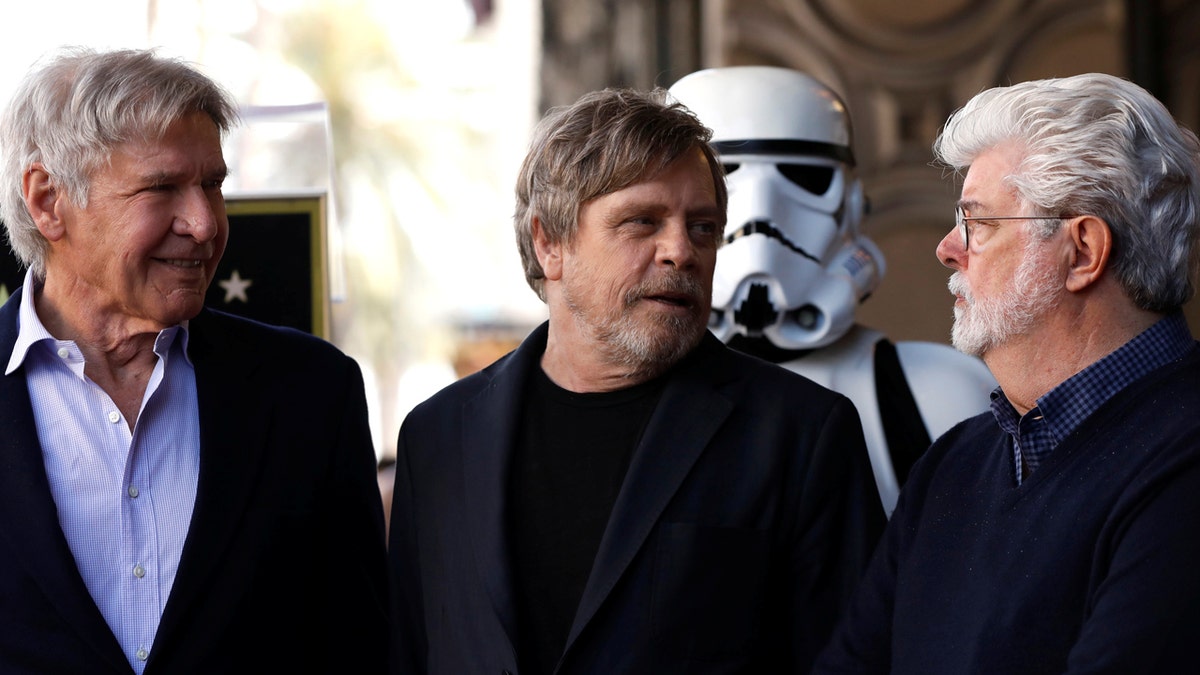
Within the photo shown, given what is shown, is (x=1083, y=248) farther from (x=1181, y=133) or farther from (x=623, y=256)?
(x=623, y=256)

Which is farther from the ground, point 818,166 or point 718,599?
point 818,166

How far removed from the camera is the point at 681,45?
5.80m

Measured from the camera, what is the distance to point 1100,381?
5.71ft

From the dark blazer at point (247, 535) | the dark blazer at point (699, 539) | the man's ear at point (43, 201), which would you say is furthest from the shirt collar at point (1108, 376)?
the man's ear at point (43, 201)

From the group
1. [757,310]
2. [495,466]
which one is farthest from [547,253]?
[757,310]

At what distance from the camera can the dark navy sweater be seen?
1534mm

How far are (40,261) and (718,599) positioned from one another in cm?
118

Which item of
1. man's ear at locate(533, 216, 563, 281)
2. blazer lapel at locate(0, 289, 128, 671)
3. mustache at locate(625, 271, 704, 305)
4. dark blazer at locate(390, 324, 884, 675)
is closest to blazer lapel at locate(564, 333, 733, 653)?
dark blazer at locate(390, 324, 884, 675)

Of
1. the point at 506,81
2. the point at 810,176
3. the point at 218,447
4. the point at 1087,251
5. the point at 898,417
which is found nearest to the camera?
the point at 1087,251

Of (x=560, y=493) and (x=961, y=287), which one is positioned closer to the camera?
(x=961, y=287)

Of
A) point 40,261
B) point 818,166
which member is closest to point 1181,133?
point 818,166

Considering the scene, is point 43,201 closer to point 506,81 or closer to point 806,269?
point 806,269

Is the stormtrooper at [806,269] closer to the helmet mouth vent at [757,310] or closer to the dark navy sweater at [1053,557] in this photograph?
the helmet mouth vent at [757,310]

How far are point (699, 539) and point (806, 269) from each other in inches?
39.0
